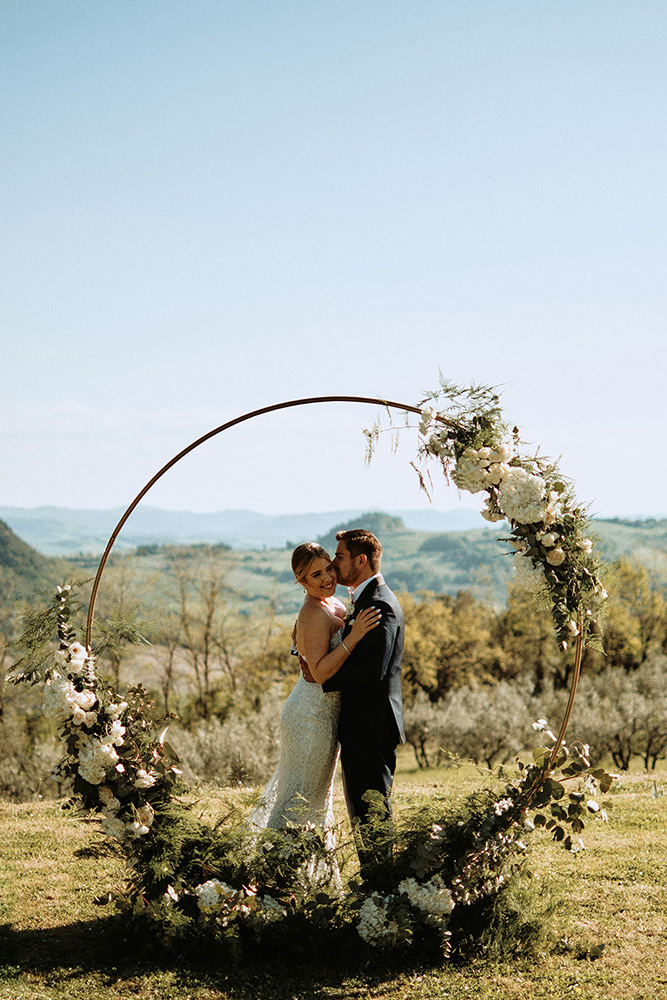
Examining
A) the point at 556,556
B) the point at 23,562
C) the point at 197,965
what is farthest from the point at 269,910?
the point at 23,562

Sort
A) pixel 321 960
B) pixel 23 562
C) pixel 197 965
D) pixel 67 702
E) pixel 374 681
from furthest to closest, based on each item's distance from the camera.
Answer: pixel 23 562
pixel 374 681
pixel 321 960
pixel 197 965
pixel 67 702

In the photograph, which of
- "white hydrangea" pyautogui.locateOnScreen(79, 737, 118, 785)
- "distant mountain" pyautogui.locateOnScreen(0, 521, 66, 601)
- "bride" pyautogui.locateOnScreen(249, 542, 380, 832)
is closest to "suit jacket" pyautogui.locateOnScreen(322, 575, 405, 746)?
"bride" pyautogui.locateOnScreen(249, 542, 380, 832)

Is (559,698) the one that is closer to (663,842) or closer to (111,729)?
(663,842)

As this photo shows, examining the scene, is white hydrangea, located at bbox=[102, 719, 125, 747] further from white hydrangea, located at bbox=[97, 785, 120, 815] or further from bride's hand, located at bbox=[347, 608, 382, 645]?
bride's hand, located at bbox=[347, 608, 382, 645]

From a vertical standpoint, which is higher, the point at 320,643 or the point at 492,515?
the point at 492,515

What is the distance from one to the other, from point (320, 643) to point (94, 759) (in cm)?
184

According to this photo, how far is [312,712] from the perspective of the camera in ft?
22.1

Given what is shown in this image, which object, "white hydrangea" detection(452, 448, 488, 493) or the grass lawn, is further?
"white hydrangea" detection(452, 448, 488, 493)

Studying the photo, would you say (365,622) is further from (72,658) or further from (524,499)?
(72,658)

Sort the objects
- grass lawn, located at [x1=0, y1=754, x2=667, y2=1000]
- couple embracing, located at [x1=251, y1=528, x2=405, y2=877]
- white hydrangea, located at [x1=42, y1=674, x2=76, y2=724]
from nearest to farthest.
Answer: grass lawn, located at [x1=0, y1=754, x2=667, y2=1000] → white hydrangea, located at [x1=42, y1=674, x2=76, y2=724] → couple embracing, located at [x1=251, y1=528, x2=405, y2=877]

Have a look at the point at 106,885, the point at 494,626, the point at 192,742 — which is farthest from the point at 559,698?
the point at 106,885

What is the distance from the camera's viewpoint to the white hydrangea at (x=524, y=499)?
6410 mm

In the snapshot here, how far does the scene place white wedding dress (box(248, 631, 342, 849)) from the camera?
6738 mm

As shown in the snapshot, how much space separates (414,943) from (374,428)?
3922mm
